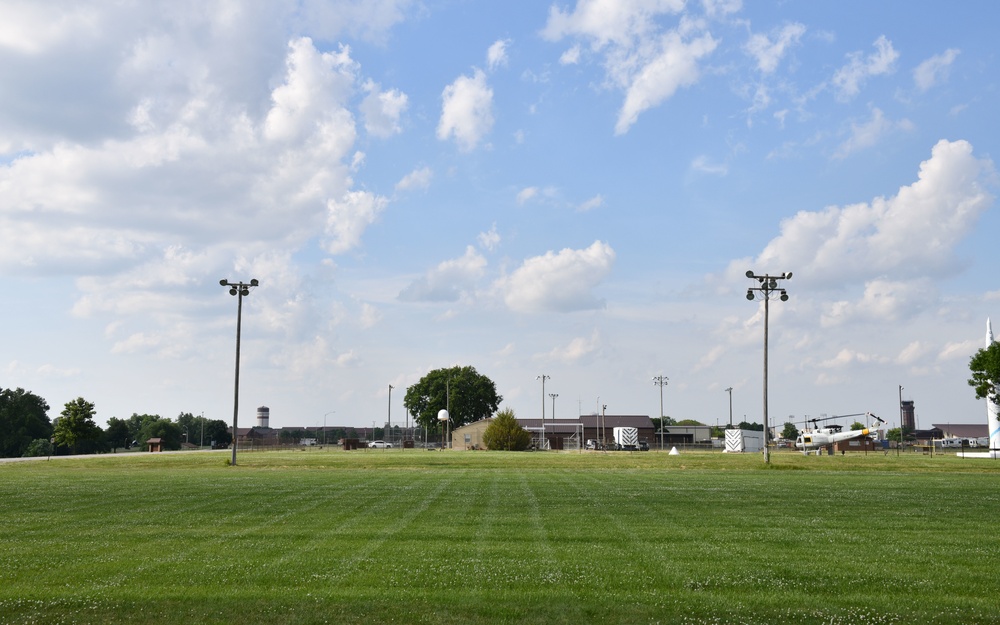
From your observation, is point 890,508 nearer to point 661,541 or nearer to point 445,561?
point 661,541

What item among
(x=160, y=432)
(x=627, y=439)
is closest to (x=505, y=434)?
(x=627, y=439)

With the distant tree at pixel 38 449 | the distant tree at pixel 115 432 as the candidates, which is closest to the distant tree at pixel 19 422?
the distant tree at pixel 38 449

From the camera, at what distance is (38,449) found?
91.1 metres

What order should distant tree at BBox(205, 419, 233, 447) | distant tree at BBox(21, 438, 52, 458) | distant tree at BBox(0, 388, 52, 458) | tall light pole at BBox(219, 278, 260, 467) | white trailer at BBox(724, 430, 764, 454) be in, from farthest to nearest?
distant tree at BBox(205, 419, 233, 447)
white trailer at BBox(724, 430, 764, 454)
distant tree at BBox(0, 388, 52, 458)
distant tree at BBox(21, 438, 52, 458)
tall light pole at BBox(219, 278, 260, 467)

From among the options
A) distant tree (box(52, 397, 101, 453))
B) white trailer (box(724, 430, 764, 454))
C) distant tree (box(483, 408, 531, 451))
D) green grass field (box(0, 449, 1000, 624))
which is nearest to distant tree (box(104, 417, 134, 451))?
distant tree (box(52, 397, 101, 453))

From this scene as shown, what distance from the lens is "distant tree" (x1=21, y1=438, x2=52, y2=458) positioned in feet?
297

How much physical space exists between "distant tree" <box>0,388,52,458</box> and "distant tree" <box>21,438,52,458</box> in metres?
1.68

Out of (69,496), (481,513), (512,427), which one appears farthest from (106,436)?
(481,513)

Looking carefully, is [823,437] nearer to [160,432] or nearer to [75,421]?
[75,421]

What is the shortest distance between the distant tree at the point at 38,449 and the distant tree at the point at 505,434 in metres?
50.8

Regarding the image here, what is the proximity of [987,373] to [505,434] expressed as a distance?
5419cm

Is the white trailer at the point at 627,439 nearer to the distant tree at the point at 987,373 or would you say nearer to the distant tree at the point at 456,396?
the distant tree at the point at 456,396

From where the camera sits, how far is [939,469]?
151 ft

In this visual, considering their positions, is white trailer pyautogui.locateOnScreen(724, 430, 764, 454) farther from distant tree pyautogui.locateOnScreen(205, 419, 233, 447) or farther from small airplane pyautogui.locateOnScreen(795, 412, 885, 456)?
distant tree pyautogui.locateOnScreen(205, 419, 233, 447)
